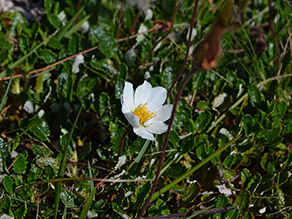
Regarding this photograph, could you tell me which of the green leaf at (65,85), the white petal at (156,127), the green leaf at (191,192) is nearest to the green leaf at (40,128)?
the green leaf at (65,85)

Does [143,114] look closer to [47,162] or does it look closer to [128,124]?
[128,124]

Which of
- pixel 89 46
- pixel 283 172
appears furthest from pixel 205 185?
pixel 89 46

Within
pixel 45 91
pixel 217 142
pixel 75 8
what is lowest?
pixel 217 142

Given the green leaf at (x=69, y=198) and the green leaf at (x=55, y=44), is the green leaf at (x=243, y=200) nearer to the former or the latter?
the green leaf at (x=69, y=198)

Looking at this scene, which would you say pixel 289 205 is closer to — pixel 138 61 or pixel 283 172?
pixel 283 172

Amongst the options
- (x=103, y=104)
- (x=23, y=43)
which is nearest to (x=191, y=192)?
(x=103, y=104)
